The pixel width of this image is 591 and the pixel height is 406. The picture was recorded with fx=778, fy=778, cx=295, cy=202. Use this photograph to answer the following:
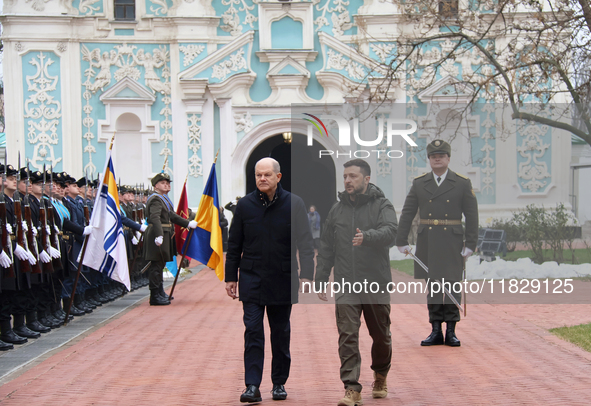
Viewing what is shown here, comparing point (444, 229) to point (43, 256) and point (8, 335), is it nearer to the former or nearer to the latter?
point (43, 256)

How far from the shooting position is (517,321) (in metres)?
10.5

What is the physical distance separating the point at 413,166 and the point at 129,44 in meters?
17.5

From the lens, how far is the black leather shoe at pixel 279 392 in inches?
249

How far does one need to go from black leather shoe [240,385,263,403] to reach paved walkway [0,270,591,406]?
14 cm

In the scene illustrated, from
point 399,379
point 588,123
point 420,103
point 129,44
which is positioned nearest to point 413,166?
point 399,379

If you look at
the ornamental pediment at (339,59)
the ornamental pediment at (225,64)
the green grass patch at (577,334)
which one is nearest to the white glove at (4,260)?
the green grass patch at (577,334)

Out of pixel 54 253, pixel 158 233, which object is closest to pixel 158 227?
pixel 158 233

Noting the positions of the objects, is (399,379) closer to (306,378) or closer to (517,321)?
(306,378)

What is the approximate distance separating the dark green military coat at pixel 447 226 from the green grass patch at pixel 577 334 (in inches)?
60.4

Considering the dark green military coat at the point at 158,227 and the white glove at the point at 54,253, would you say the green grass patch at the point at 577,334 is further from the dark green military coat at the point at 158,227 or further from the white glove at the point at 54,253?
the dark green military coat at the point at 158,227

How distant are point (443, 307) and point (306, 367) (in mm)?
1781

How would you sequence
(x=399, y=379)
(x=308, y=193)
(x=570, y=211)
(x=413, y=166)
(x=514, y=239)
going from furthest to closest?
(x=514, y=239), (x=570, y=211), (x=413, y=166), (x=308, y=193), (x=399, y=379)

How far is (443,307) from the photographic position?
851 centimetres

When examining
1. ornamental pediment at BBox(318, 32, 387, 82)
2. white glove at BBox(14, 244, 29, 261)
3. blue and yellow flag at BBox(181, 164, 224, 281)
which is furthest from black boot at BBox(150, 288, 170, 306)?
ornamental pediment at BBox(318, 32, 387, 82)
